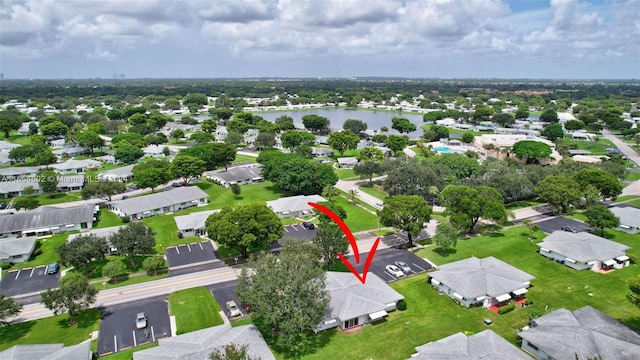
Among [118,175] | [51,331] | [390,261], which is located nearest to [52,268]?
[51,331]

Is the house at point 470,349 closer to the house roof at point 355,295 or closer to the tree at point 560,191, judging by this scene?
the house roof at point 355,295

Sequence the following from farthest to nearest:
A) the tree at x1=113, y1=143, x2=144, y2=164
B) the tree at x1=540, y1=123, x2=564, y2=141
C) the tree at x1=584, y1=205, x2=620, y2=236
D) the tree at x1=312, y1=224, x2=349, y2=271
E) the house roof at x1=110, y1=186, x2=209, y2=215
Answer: the tree at x1=540, y1=123, x2=564, y2=141, the tree at x1=113, y1=143, x2=144, y2=164, the house roof at x1=110, y1=186, x2=209, y2=215, the tree at x1=584, y1=205, x2=620, y2=236, the tree at x1=312, y1=224, x2=349, y2=271

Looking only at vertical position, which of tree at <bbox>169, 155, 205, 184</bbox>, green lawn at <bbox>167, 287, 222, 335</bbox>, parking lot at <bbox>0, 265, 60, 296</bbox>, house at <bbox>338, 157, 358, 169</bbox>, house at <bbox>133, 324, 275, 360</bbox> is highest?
tree at <bbox>169, 155, 205, 184</bbox>

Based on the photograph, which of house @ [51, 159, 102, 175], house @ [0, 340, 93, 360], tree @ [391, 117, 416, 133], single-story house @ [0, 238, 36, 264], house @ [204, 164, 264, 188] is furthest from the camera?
tree @ [391, 117, 416, 133]

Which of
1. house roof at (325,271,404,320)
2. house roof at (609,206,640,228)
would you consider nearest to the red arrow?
house roof at (325,271,404,320)

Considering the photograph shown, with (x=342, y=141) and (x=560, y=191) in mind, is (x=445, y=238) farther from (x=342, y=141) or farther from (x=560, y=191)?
(x=342, y=141)

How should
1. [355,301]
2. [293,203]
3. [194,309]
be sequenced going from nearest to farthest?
[355,301]
[194,309]
[293,203]

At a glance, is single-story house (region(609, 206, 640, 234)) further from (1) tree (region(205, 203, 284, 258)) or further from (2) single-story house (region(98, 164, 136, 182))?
(2) single-story house (region(98, 164, 136, 182))

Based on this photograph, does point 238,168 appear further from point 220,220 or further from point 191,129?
point 191,129
